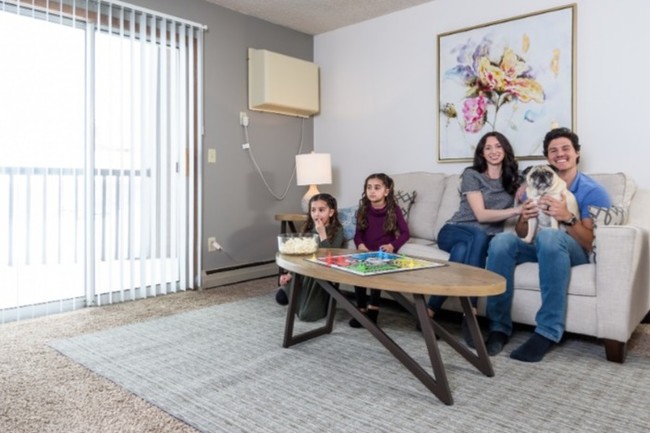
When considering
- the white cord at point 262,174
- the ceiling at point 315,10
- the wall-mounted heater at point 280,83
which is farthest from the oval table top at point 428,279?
the ceiling at point 315,10

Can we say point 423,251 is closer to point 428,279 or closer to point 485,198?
point 485,198

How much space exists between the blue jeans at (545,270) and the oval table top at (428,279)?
42 centimetres

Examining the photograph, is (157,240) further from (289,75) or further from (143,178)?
(289,75)

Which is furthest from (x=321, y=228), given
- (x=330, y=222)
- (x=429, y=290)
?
(x=429, y=290)

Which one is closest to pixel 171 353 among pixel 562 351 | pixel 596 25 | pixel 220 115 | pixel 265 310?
pixel 265 310

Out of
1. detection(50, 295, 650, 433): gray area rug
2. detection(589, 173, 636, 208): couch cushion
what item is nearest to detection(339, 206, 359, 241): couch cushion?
detection(50, 295, 650, 433): gray area rug

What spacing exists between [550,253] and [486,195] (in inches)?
26.3

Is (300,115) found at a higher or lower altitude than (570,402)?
higher

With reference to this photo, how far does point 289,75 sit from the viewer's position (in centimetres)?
397

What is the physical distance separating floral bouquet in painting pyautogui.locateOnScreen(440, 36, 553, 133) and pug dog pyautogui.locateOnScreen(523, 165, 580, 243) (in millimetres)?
985

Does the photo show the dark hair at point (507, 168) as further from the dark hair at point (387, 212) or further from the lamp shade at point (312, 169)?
the lamp shade at point (312, 169)

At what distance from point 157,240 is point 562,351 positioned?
8.51 feet

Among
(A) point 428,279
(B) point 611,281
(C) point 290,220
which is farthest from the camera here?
(C) point 290,220

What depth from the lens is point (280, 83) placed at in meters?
3.90
